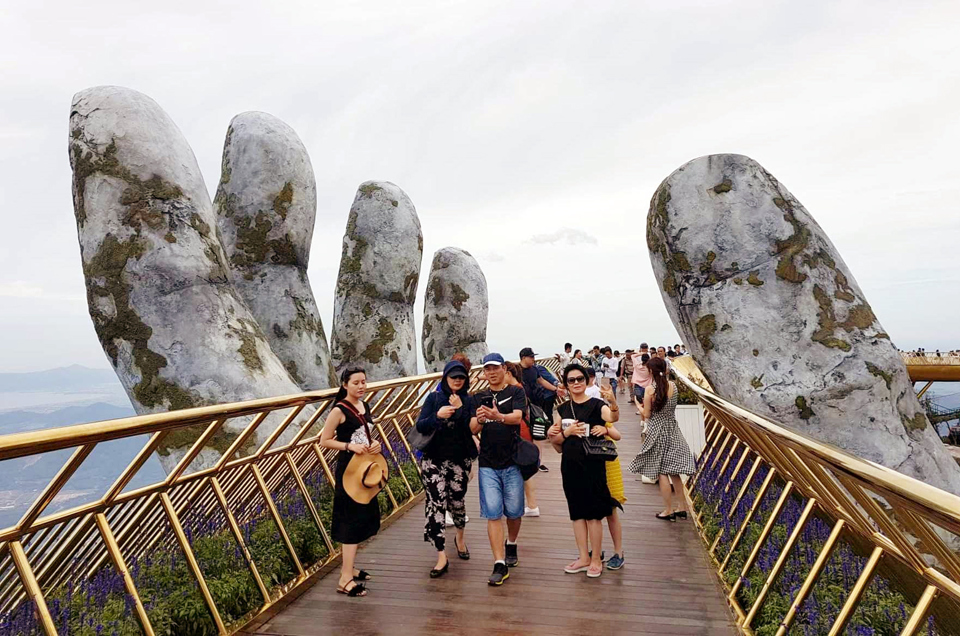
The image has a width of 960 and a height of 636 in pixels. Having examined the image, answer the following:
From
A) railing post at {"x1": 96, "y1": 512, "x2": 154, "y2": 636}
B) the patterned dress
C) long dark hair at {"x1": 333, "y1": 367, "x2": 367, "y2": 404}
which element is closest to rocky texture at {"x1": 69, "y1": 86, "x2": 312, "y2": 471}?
long dark hair at {"x1": 333, "y1": 367, "x2": 367, "y2": 404}

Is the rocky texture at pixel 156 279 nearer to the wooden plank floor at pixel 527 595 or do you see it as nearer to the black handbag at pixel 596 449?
the wooden plank floor at pixel 527 595

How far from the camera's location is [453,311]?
68.8 ft

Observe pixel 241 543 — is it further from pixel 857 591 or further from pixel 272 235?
pixel 272 235

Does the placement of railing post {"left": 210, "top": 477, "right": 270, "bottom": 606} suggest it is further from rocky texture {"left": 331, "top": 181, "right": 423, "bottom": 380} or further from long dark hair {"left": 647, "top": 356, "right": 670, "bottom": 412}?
rocky texture {"left": 331, "top": 181, "right": 423, "bottom": 380}

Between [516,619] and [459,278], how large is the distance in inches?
678

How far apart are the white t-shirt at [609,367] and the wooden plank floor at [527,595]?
1324 cm

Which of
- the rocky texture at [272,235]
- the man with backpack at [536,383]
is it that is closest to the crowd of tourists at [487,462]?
the man with backpack at [536,383]

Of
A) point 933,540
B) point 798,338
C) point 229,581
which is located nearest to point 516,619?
point 229,581

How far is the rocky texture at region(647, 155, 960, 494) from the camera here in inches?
288

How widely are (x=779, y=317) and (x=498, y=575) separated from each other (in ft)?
15.8

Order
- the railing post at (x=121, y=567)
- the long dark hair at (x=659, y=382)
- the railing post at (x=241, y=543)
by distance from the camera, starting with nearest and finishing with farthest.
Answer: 1. the railing post at (x=121, y=567)
2. the railing post at (x=241, y=543)
3. the long dark hair at (x=659, y=382)

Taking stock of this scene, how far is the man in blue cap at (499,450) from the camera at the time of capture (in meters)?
5.03

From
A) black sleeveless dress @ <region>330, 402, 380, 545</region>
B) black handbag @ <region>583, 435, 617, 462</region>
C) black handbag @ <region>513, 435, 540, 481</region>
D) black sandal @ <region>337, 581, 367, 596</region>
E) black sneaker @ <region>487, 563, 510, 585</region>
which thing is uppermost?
black handbag @ <region>583, 435, 617, 462</region>

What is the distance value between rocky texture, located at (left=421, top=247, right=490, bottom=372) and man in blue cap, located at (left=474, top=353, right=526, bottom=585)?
606 inches
